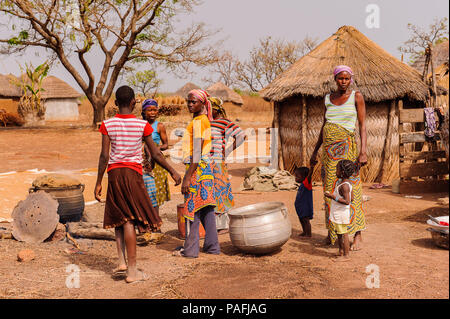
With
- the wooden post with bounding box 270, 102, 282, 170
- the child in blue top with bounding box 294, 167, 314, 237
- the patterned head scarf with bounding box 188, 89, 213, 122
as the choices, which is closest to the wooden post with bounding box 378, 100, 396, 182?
the wooden post with bounding box 270, 102, 282, 170

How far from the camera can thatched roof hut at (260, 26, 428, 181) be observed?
9.67 meters

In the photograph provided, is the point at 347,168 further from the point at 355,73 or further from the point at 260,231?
the point at 355,73

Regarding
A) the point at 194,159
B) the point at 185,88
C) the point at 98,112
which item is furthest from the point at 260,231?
the point at 185,88

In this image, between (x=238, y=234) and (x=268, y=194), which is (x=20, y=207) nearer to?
(x=238, y=234)

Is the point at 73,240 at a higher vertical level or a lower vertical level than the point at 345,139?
lower

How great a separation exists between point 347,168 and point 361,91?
574cm

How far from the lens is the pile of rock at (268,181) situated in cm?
920

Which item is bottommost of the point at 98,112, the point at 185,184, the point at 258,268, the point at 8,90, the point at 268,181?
the point at 258,268

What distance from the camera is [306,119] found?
1028 centimetres

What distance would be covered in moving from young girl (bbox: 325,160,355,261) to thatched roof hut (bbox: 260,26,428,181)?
5601 mm

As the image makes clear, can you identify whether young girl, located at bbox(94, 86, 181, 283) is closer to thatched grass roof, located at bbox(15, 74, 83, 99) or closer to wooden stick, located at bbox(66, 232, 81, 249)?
wooden stick, located at bbox(66, 232, 81, 249)

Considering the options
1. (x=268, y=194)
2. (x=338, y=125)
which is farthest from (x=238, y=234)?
(x=268, y=194)

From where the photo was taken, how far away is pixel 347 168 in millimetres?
4328

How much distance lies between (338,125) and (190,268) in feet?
6.50
